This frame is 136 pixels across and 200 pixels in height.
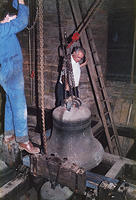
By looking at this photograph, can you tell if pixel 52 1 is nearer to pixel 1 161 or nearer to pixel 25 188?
pixel 1 161

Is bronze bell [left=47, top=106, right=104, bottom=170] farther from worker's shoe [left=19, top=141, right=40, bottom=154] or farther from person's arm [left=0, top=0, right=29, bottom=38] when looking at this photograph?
person's arm [left=0, top=0, right=29, bottom=38]

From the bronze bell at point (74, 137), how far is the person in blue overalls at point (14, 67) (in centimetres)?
81

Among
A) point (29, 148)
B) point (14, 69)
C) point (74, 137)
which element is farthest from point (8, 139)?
point (74, 137)

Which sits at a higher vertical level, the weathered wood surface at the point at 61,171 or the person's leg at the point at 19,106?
the person's leg at the point at 19,106

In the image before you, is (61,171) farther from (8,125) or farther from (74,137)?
(8,125)

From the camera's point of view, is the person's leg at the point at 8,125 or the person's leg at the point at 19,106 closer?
the person's leg at the point at 19,106

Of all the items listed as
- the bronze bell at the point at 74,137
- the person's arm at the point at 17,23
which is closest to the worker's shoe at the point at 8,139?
the bronze bell at the point at 74,137

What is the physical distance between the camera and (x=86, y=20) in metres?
4.44

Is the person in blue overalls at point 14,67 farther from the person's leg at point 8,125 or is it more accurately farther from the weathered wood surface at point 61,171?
the weathered wood surface at point 61,171

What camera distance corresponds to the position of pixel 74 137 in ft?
10.2

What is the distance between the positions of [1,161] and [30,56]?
7.91ft

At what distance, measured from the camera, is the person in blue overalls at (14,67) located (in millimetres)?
3264

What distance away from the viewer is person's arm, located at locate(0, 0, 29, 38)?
3.18 meters

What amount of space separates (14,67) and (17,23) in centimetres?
64
